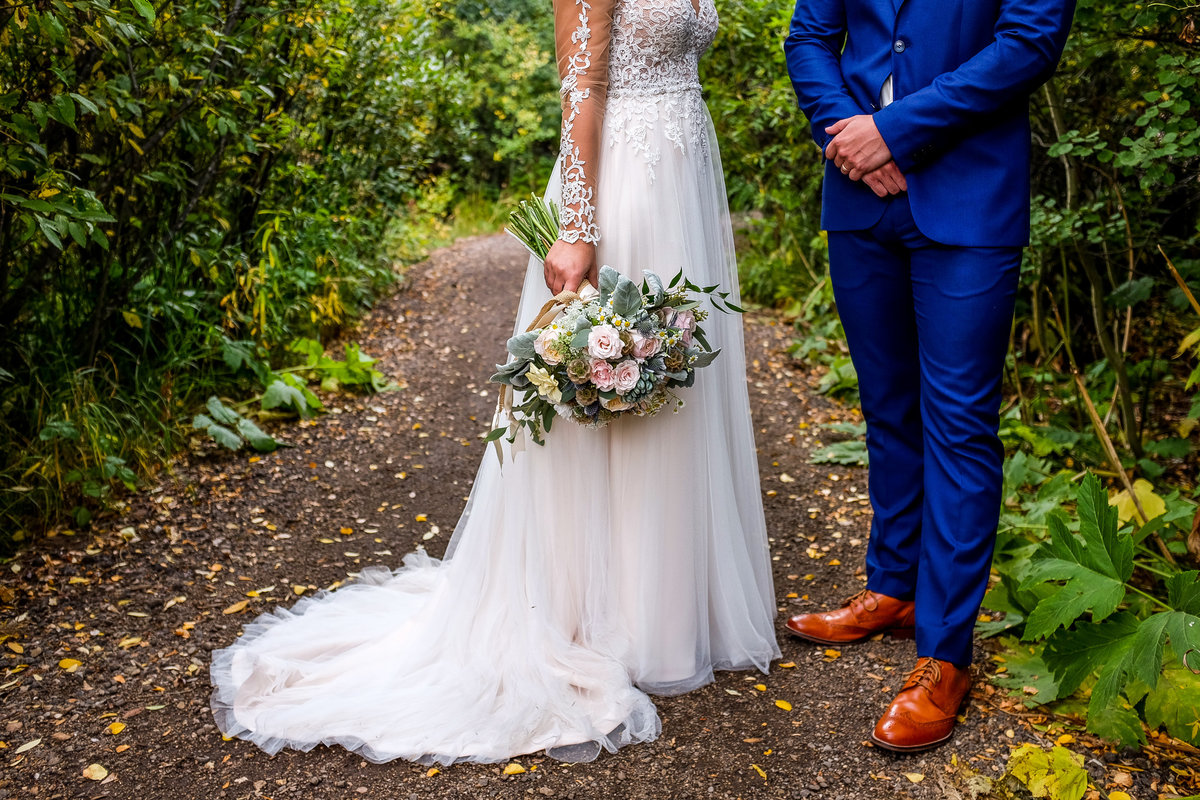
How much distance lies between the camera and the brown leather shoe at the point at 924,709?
7.92 feet

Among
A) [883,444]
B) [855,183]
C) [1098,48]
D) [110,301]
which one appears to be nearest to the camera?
[855,183]

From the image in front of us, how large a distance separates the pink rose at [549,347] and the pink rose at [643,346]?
0.65ft

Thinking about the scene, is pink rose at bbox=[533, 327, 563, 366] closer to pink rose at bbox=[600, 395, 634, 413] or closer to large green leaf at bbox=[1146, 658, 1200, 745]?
pink rose at bbox=[600, 395, 634, 413]

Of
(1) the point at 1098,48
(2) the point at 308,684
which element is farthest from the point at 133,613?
(1) the point at 1098,48

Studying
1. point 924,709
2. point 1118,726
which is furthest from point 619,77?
point 1118,726

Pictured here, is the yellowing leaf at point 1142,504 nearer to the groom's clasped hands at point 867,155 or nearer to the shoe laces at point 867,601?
the shoe laces at point 867,601

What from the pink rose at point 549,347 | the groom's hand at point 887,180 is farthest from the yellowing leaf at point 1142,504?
the pink rose at point 549,347

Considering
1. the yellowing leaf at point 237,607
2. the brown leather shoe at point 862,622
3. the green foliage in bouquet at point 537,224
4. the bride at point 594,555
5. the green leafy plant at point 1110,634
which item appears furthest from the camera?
the yellowing leaf at point 237,607

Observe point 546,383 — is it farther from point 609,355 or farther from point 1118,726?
point 1118,726

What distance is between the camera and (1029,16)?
223 cm

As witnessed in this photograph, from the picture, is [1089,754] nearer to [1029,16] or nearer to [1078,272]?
[1029,16]

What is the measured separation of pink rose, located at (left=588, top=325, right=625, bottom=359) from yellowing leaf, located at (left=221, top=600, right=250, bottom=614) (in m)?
1.77

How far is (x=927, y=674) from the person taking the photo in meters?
2.50

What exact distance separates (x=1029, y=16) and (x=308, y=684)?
257cm
